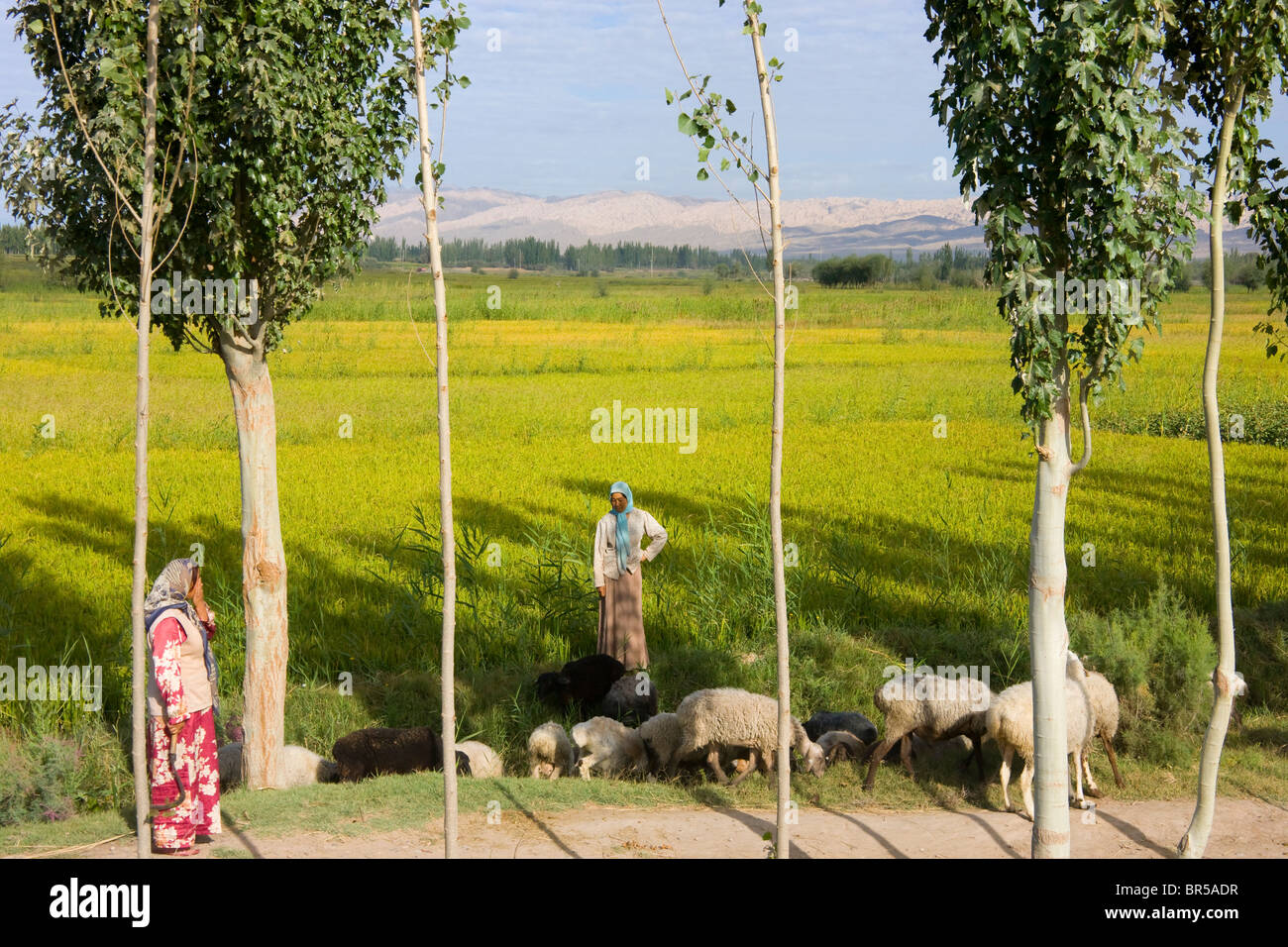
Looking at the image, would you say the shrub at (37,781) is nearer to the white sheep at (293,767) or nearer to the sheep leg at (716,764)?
the white sheep at (293,767)

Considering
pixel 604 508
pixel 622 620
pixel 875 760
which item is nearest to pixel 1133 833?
pixel 875 760

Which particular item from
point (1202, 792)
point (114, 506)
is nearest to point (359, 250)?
point (1202, 792)

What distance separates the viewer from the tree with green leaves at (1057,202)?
4.56 m

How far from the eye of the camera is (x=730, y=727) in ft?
23.8

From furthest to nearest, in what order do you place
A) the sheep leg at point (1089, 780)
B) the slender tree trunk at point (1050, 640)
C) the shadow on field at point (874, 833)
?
the sheep leg at point (1089, 780) < the shadow on field at point (874, 833) < the slender tree trunk at point (1050, 640)

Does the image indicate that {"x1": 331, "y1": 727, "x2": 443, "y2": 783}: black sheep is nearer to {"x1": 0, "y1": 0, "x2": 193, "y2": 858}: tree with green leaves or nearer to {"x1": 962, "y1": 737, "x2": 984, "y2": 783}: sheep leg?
{"x1": 0, "y1": 0, "x2": 193, "y2": 858}: tree with green leaves

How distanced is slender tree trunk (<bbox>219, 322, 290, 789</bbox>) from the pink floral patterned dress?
1025 mm

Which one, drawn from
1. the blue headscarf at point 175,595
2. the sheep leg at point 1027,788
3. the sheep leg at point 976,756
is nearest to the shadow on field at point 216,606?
the blue headscarf at point 175,595

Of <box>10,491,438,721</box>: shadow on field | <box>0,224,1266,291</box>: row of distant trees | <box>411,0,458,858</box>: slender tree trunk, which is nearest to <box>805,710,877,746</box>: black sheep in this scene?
<box>10,491,438,721</box>: shadow on field

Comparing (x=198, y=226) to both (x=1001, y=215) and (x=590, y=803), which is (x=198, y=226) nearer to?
(x=590, y=803)

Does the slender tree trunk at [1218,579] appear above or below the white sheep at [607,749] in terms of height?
above

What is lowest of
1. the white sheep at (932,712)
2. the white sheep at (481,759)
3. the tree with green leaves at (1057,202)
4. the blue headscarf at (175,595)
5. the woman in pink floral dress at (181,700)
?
the white sheep at (481,759)

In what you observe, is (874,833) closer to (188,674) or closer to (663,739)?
(663,739)

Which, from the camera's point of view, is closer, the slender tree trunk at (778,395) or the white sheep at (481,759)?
the slender tree trunk at (778,395)
